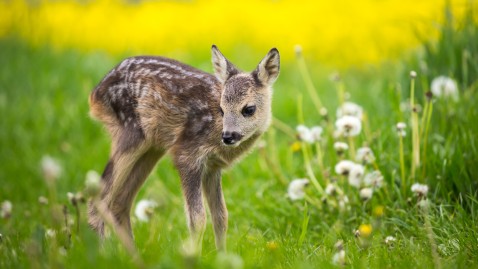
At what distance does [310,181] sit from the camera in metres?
6.31

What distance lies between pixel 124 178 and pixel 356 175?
72.9 inches

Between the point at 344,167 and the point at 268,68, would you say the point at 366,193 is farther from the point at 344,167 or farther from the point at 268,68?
the point at 268,68

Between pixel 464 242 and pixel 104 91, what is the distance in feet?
9.62

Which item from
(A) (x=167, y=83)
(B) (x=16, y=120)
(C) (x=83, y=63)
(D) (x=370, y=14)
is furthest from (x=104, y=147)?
(D) (x=370, y=14)

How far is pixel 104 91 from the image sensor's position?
5.59 meters

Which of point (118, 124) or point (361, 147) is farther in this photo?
point (361, 147)

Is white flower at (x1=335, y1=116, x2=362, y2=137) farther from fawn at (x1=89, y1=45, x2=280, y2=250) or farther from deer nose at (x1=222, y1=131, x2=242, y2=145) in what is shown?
deer nose at (x1=222, y1=131, x2=242, y2=145)

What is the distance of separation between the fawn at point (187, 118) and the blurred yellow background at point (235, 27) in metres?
5.12

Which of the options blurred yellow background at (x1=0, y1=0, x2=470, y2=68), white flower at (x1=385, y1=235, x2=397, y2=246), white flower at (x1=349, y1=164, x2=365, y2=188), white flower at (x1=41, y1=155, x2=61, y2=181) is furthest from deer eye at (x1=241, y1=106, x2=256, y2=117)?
blurred yellow background at (x1=0, y1=0, x2=470, y2=68)

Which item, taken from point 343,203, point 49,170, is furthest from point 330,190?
point 49,170

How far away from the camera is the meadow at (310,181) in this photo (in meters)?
4.37

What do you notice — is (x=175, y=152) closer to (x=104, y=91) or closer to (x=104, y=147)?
(x=104, y=91)

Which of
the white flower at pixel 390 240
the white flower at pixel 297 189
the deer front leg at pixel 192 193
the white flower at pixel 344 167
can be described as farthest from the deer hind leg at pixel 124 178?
the white flower at pixel 390 240

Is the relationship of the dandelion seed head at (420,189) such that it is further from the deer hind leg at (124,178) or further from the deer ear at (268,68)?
the deer hind leg at (124,178)
